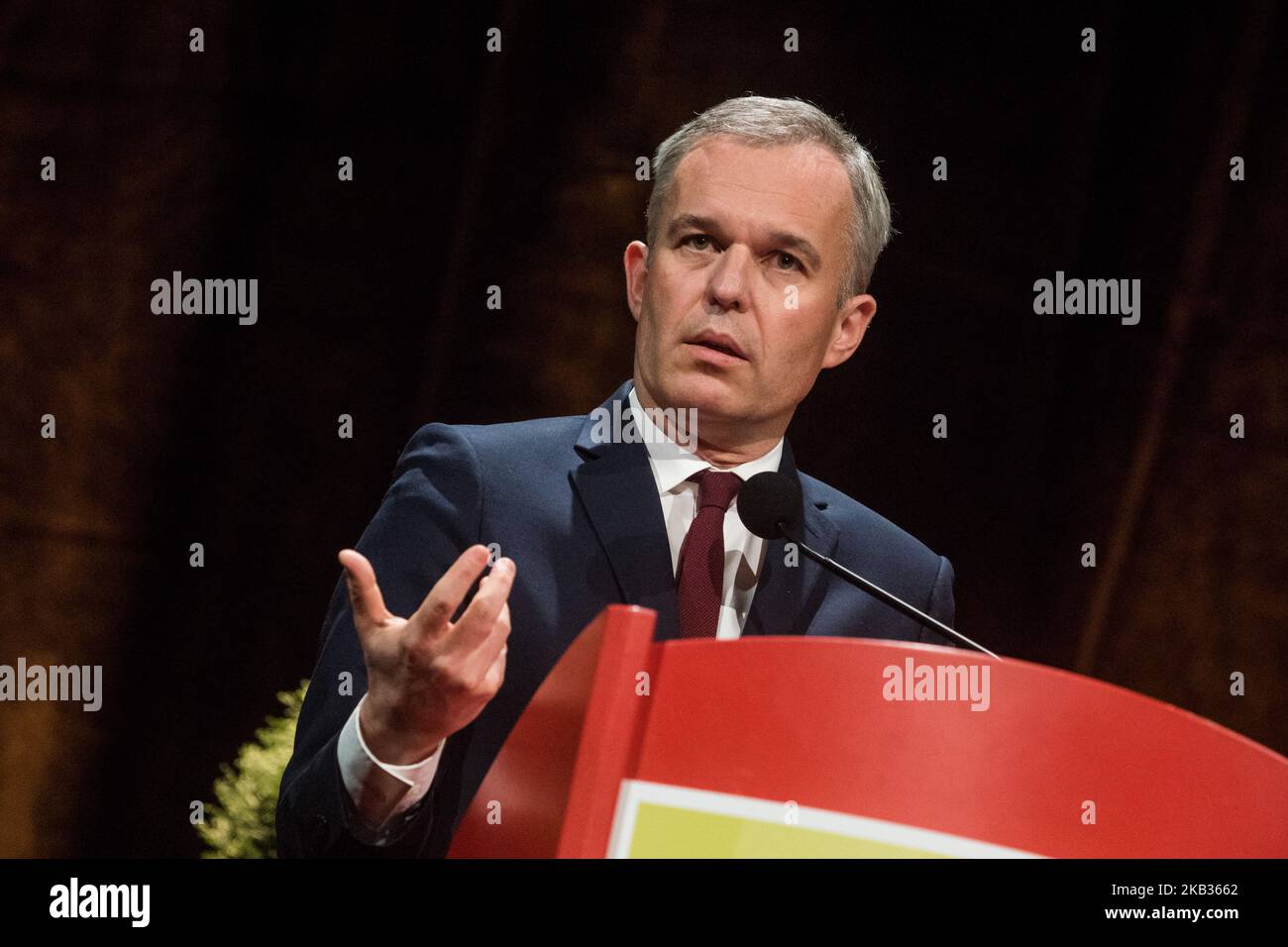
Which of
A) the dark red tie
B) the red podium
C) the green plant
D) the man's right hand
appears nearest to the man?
the dark red tie

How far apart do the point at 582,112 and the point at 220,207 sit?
80 centimetres

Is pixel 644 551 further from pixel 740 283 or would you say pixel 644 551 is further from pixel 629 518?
pixel 740 283

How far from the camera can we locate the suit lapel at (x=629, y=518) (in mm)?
1584

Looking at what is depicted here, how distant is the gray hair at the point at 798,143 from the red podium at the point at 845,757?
3.53 feet

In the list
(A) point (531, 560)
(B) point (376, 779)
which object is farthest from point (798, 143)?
(B) point (376, 779)

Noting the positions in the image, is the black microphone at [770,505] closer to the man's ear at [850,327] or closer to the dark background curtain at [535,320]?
the man's ear at [850,327]

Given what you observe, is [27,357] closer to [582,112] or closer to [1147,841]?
[582,112]

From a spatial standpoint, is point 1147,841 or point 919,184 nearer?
point 1147,841

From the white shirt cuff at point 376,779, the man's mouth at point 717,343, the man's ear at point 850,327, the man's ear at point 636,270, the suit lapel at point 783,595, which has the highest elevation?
the man's ear at point 636,270

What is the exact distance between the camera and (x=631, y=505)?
167 cm

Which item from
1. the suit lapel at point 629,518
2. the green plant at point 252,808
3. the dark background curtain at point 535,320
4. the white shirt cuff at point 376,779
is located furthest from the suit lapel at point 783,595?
the dark background curtain at point 535,320

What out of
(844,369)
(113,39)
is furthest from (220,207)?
(844,369)

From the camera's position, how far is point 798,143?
1.83 meters
